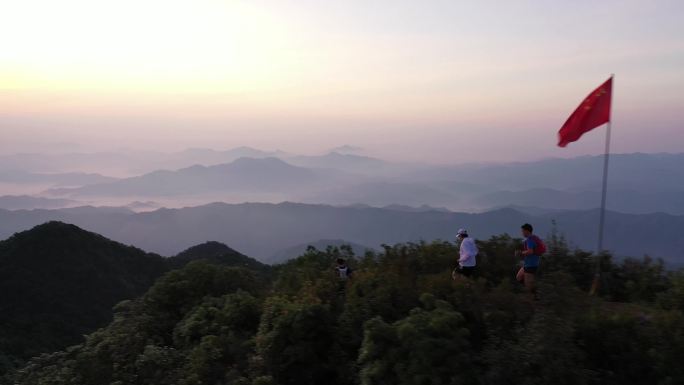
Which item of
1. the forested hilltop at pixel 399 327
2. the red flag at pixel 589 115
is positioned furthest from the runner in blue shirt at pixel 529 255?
the red flag at pixel 589 115

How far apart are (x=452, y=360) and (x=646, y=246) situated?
20794cm

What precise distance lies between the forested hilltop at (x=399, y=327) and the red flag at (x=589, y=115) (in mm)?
3061

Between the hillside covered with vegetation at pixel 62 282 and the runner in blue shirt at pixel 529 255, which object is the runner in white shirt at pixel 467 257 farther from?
the hillside covered with vegetation at pixel 62 282

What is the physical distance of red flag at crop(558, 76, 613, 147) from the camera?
457 inches

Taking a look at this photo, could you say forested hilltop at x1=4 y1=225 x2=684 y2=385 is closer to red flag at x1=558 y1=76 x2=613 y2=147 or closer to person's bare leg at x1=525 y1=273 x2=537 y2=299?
person's bare leg at x1=525 y1=273 x2=537 y2=299

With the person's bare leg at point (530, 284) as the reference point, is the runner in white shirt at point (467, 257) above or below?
above

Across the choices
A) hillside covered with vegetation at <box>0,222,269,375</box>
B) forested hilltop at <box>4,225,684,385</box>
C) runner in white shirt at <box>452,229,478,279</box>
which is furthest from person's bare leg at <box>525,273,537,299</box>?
hillside covered with vegetation at <box>0,222,269,375</box>

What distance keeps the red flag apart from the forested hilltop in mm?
3061

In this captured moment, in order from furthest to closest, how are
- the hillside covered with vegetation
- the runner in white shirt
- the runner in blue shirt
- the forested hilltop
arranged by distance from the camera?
the hillside covered with vegetation
the runner in white shirt
the runner in blue shirt
the forested hilltop

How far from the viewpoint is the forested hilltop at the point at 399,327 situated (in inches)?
301

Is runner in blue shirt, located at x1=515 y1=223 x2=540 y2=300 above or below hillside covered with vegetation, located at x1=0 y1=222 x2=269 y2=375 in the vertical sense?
above

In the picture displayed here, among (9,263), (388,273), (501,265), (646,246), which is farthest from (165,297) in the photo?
(646,246)

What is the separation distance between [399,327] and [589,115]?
23.8 feet

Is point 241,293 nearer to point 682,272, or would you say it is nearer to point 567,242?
point 567,242
